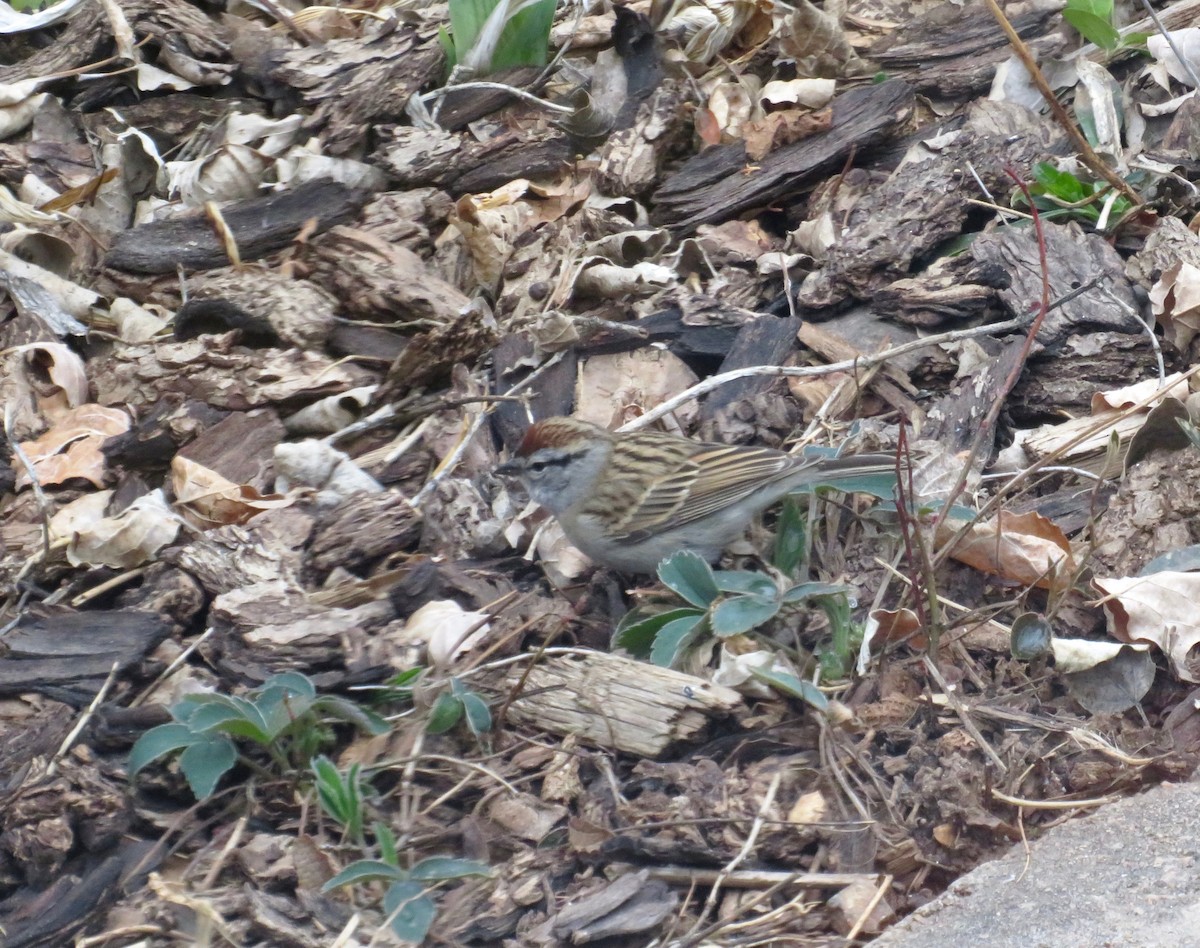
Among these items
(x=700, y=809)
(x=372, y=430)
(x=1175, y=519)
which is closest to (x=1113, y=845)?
(x=700, y=809)

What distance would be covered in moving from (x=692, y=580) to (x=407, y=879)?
1.27 metres

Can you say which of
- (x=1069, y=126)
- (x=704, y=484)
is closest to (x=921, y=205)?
(x=1069, y=126)

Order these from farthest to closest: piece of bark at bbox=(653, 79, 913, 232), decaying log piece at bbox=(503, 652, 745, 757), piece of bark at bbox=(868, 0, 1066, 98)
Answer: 1. piece of bark at bbox=(868, 0, 1066, 98)
2. piece of bark at bbox=(653, 79, 913, 232)
3. decaying log piece at bbox=(503, 652, 745, 757)

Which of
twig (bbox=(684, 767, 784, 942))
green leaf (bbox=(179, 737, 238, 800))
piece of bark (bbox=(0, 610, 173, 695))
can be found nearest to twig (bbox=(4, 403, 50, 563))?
piece of bark (bbox=(0, 610, 173, 695))

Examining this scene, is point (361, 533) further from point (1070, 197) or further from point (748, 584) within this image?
point (1070, 197)

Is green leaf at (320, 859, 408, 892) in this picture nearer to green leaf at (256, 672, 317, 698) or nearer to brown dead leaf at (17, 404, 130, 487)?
green leaf at (256, 672, 317, 698)

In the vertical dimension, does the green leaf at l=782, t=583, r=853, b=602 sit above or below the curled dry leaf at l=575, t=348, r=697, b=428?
above

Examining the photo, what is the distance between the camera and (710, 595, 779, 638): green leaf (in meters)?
3.76

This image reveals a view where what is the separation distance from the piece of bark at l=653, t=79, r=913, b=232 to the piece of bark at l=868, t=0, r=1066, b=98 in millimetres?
283

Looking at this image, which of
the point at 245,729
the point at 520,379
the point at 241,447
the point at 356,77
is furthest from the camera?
the point at 356,77

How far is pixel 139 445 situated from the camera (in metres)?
4.85

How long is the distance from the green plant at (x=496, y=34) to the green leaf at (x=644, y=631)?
3.19 meters

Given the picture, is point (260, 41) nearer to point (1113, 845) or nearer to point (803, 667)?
point (803, 667)

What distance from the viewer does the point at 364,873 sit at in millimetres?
3121
